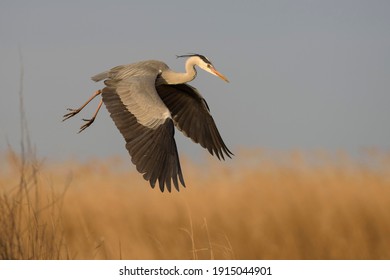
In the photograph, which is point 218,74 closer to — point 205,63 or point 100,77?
point 205,63

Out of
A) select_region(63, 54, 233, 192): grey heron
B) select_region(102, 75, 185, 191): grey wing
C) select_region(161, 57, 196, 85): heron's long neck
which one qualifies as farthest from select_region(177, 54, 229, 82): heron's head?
select_region(102, 75, 185, 191): grey wing

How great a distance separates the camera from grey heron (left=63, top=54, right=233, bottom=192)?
18.0 feet

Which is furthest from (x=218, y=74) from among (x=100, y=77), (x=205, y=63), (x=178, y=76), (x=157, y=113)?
(x=157, y=113)

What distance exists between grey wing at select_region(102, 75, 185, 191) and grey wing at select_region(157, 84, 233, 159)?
0.62 metres

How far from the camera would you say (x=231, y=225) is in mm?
7121

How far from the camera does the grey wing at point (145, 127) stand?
5.45m

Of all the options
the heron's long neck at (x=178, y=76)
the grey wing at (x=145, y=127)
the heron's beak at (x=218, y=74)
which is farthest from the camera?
the heron's beak at (x=218, y=74)

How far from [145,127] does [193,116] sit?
1181 millimetres

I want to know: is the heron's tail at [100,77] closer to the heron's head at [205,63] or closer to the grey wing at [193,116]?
the grey wing at [193,116]

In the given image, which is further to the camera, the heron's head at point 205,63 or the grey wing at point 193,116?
the heron's head at point 205,63

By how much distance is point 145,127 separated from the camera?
5758 mm

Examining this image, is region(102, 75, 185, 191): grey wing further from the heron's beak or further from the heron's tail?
the heron's beak

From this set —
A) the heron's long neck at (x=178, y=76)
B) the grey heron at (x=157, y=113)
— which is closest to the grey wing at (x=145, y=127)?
the grey heron at (x=157, y=113)

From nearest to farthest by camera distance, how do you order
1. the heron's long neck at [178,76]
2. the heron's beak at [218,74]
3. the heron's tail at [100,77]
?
the heron's tail at [100,77] < the heron's long neck at [178,76] < the heron's beak at [218,74]
